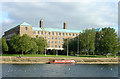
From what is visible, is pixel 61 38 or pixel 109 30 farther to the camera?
pixel 61 38

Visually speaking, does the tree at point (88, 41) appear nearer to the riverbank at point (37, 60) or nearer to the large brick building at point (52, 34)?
the riverbank at point (37, 60)

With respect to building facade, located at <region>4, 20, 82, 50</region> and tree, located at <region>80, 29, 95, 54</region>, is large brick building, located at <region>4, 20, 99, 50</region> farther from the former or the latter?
tree, located at <region>80, 29, 95, 54</region>

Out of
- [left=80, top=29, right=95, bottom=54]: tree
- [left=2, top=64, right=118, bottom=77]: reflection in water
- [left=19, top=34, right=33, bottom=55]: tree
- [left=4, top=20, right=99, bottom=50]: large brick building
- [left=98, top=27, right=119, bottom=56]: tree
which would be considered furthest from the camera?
[left=4, top=20, right=99, bottom=50]: large brick building

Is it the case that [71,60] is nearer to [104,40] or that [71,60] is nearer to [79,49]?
[104,40]

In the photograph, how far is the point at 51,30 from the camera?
531 feet

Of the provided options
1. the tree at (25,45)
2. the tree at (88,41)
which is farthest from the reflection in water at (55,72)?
the tree at (88,41)

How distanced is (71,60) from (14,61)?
22749mm

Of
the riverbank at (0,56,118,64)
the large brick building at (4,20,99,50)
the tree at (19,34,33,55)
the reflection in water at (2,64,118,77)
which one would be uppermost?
the large brick building at (4,20,99,50)

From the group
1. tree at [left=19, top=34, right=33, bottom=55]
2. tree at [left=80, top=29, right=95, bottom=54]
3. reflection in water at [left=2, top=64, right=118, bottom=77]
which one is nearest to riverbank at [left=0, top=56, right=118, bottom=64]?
tree at [left=19, top=34, right=33, bottom=55]

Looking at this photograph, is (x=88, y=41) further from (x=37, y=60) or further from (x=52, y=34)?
(x=52, y=34)

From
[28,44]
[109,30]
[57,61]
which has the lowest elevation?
[57,61]

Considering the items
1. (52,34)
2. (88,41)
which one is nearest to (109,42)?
(88,41)

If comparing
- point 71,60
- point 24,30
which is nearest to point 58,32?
point 24,30

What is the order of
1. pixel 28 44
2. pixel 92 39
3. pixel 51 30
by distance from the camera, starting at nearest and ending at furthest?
pixel 28 44, pixel 92 39, pixel 51 30
